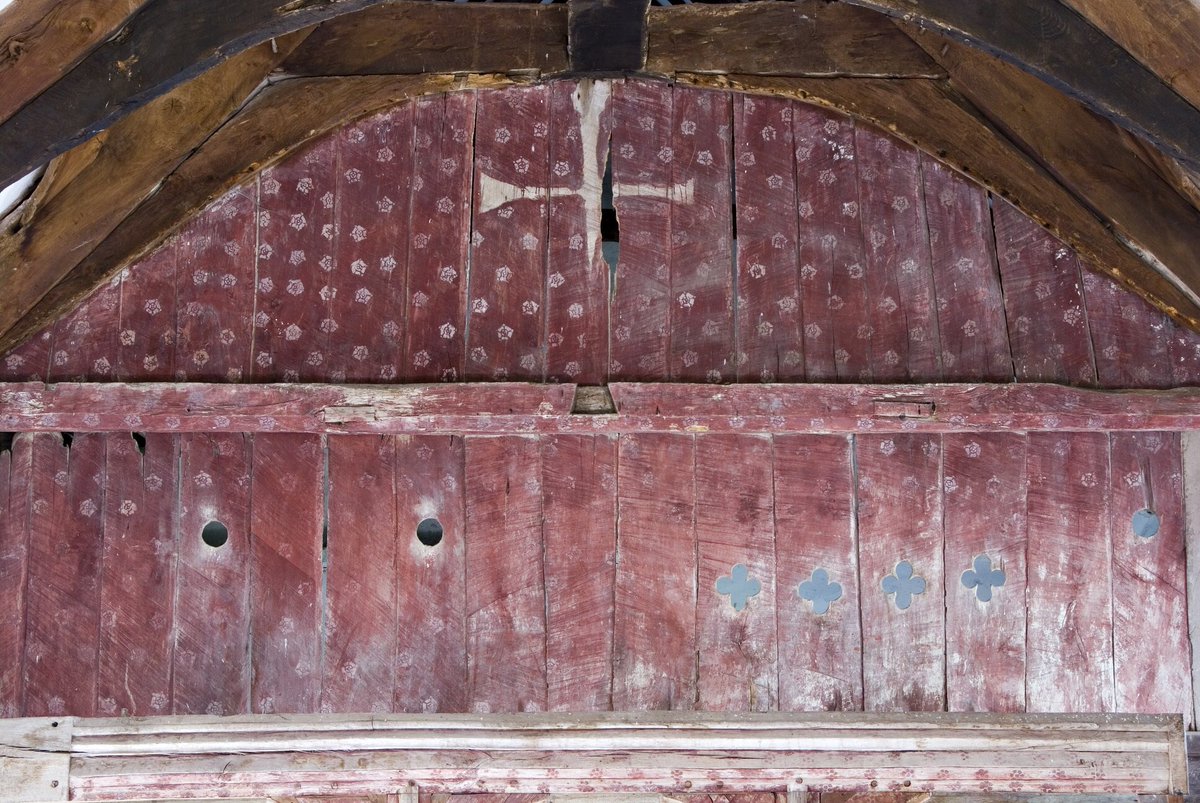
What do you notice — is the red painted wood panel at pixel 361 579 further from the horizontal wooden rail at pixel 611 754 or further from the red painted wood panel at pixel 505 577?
the red painted wood panel at pixel 505 577

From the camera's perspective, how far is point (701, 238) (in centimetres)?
334

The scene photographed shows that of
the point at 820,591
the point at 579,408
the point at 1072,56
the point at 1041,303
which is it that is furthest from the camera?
A: the point at 1041,303

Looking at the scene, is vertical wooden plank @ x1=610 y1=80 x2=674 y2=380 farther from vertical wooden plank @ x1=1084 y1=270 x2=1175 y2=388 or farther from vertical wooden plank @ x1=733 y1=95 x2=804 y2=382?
vertical wooden plank @ x1=1084 y1=270 x2=1175 y2=388

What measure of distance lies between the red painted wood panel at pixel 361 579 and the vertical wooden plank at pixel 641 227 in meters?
0.78

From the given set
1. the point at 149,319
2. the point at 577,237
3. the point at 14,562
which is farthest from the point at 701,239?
the point at 14,562

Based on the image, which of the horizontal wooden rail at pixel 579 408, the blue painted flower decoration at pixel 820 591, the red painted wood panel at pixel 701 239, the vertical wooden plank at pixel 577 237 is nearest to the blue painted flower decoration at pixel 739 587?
the blue painted flower decoration at pixel 820 591

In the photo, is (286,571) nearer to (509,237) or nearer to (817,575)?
(509,237)

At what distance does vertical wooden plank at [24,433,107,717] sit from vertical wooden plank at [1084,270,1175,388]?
2991mm

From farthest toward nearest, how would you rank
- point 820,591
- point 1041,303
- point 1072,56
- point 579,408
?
point 1041,303 < point 820,591 < point 579,408 < point 1072,56

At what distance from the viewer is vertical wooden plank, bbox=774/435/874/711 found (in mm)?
3180

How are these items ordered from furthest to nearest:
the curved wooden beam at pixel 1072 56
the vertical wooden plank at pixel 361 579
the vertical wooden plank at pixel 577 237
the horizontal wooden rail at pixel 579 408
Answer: the vertical wooden plank at pixel 577 237, the vertical wooden plank at pixel 361 579, the horizontal wooden rail at pixel 579 408, the curved wooden beam at pixel 1072 56

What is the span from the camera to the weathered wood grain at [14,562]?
311 centimetres

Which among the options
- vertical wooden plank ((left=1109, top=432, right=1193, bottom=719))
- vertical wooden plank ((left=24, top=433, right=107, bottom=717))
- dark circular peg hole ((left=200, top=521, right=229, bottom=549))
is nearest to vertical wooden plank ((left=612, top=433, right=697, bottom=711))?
dark circular peg hole ((left=200, top=521, right=229, bottom=549))

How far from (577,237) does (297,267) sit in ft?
2.80
